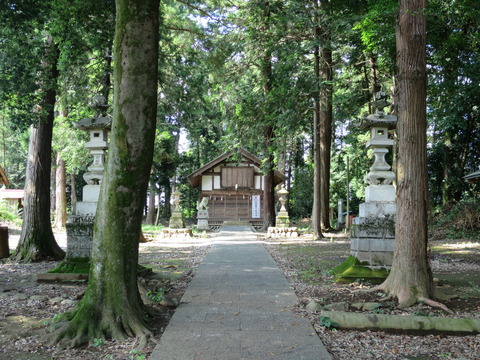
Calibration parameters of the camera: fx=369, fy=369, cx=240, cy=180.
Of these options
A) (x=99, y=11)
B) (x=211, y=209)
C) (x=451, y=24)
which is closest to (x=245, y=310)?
(x=99, y=11)

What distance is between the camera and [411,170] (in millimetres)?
5516

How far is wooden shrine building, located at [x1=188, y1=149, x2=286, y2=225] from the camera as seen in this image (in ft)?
90.2

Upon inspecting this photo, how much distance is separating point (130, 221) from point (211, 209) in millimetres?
23697

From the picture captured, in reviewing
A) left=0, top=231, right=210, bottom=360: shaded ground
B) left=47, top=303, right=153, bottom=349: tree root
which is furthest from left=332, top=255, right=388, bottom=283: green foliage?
left=47, top=303, right=153, bottom=349: tree root

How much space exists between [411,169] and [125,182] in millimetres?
4086

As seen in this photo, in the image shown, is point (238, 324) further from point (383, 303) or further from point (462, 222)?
point (462, 222)

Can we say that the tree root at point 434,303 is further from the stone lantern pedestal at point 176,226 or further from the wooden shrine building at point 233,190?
the wooden shrine building at point 233,190

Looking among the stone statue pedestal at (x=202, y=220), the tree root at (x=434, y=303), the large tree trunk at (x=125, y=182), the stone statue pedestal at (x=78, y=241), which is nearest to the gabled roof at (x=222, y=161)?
the stone statue pedestal at (x=202, y=220)

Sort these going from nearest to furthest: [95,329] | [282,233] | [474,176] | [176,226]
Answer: [95,329] < [282,233] < [474,176] < [176,226]

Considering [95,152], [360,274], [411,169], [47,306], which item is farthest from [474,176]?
[47,306]

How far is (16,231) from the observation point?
19.5 meters

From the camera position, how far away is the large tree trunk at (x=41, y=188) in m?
9.69

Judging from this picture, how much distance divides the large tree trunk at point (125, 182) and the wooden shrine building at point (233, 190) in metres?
22.5

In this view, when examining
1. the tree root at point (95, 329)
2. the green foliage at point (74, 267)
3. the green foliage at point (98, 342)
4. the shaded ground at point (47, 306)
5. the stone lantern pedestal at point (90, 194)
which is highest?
the stone lantern pedestal at point (90, 194)
